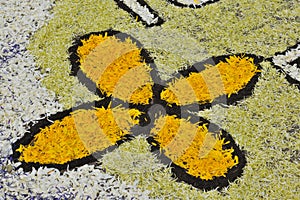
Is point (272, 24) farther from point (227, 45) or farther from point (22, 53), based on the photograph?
point (22, 53)

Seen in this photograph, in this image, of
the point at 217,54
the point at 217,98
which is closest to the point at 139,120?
the point at 217,98

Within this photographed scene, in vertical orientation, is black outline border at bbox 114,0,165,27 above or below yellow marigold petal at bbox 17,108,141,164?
above

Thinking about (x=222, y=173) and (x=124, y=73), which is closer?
(x=222, y=173)

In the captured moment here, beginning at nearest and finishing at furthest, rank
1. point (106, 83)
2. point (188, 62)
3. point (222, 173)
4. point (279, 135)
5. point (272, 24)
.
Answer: point (222, 173) < point (279, 135) < point (106, 83) < point (188, 62) < point (272, 24)

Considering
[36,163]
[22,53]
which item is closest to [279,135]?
[36,163]

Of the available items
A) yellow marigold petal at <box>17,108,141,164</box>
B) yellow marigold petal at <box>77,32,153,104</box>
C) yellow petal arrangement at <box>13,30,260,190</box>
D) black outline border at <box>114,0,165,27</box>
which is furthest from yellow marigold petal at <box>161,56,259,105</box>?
black outline border at <box>114,0,165,27</box>

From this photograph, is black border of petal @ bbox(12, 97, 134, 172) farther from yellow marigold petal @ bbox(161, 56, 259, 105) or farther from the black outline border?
the black outline border

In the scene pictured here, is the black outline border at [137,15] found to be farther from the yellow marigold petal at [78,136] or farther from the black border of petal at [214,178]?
the black border of petal at [214,178]
